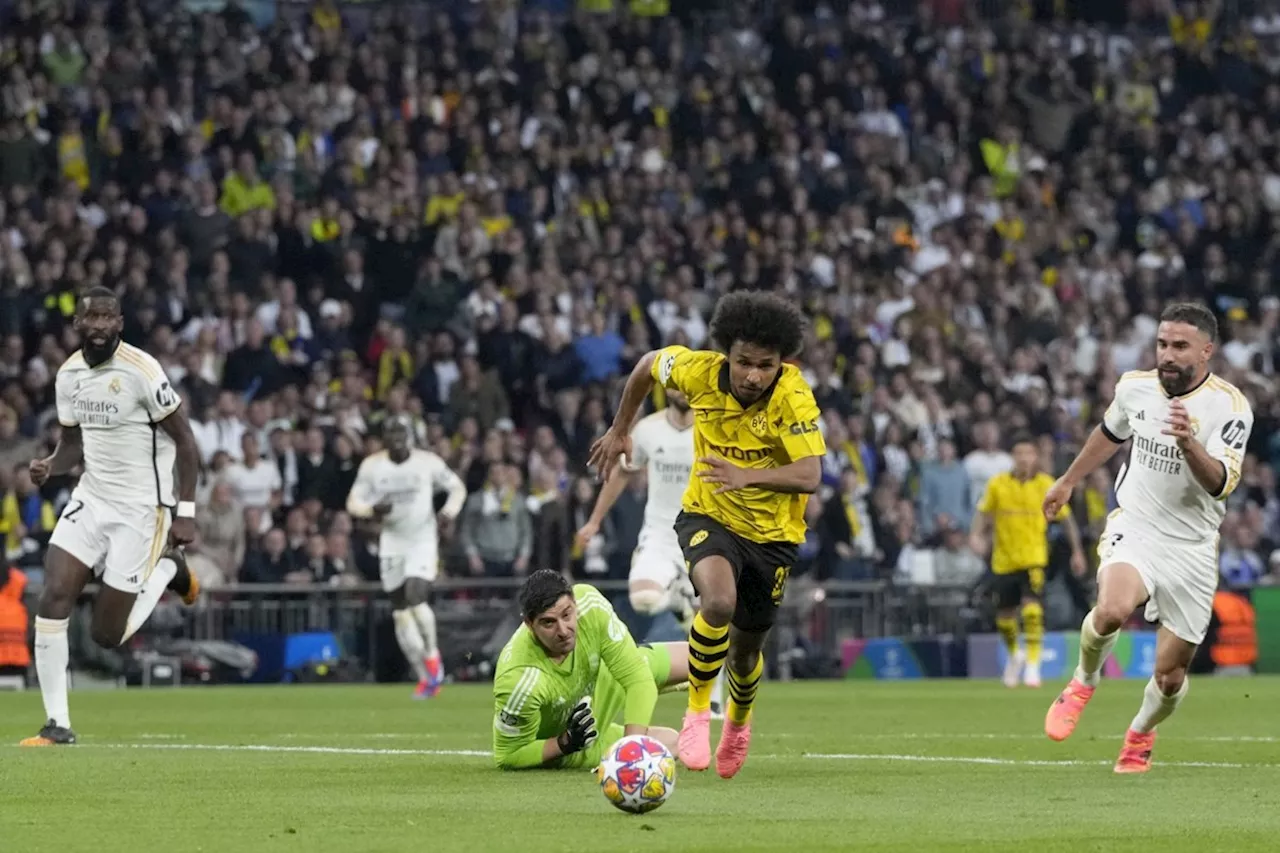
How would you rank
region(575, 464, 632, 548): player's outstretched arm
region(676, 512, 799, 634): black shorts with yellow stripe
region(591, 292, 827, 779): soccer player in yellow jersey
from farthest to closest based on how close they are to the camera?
1. region(575, 464, 632, 548): player's outstretched arm
2. region(676, 512, 799, 634): black shorts with yellow stripe
3. region(591, 292, 827, 779): soccer player in yellow jersey

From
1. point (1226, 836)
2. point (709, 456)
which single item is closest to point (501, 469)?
point (709, 456)

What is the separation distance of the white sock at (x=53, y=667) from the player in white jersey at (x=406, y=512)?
26.7ft

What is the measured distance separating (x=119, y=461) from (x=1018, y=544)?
12684mm

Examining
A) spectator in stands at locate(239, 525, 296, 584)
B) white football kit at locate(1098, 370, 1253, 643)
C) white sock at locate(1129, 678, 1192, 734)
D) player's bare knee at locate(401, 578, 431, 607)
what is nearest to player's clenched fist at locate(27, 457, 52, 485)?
white football kit at locate(1098, 370, 1253, 643)

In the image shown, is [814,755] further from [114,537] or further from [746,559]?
[114,537]

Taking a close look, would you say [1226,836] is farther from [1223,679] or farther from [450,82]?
[450,82]

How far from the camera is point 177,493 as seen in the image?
48.4 ft

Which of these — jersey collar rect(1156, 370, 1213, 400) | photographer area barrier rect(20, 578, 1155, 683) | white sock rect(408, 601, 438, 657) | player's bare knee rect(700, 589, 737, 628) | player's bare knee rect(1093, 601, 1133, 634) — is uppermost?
jersey collar rect(1156, 370, 1213, 400)

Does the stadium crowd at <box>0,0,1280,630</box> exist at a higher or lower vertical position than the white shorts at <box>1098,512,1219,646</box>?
higher

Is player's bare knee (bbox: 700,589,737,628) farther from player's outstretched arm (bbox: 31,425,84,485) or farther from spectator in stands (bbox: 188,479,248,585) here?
spectator in stands (bbox: 188,479,248,585)

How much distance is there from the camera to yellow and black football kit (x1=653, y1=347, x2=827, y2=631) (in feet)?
35.9

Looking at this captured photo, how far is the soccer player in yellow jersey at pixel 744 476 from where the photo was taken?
10719 mm

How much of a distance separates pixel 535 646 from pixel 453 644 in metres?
14.1

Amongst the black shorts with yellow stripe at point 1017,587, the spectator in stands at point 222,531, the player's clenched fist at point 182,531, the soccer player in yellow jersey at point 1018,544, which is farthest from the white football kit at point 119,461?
the black shorts with yellow stripe at point 1017,587
